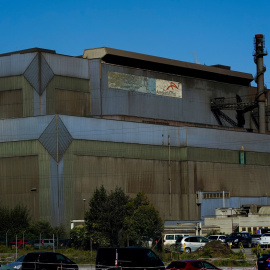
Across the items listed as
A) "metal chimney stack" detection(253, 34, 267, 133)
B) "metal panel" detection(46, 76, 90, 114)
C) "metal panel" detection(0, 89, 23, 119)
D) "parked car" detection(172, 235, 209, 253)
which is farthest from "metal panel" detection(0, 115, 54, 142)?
"metal chimney stack" detection(253, 34, 267, 133)

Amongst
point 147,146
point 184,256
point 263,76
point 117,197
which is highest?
point 263,76

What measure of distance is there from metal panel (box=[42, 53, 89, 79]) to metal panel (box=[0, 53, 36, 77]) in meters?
2.91

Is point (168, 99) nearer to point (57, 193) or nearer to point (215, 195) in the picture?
point (215, 195)

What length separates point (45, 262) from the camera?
47.4 meters

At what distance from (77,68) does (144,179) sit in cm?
2248

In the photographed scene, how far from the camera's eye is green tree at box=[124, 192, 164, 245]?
3059 inches

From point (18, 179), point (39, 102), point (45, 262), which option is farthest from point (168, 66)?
point (45, 262)

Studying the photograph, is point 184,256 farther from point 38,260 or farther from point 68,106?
point 68,106

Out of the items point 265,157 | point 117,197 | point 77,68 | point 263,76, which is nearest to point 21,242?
point 117,197

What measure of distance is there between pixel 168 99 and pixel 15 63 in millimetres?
31623

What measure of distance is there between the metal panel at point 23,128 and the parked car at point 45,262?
5819 cm

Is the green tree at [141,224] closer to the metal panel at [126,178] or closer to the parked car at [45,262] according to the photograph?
the metal panel at [126,178]

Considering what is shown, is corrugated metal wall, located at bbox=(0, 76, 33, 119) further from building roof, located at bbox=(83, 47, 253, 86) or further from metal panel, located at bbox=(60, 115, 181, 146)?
building roof, located at bbox=(83, 47, 253, 86)

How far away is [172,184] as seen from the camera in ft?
395
